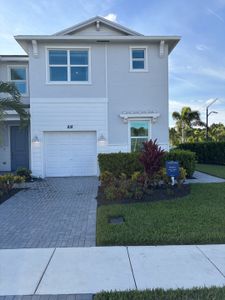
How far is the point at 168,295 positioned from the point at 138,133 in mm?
12395

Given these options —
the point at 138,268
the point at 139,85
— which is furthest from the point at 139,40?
the point at 138,268

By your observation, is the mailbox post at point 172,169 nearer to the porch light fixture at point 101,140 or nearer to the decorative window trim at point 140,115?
the decorative window trim at point 140,115

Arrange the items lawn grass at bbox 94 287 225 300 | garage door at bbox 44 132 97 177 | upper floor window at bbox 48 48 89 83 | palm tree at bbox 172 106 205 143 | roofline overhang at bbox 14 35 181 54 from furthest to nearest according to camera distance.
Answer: palm tree at bbox 172 106 205 143
garage door at bbox 44 132 97 177
upper floor window at bbox 48 48 89 83
roofline overhang at bbox 14 35 181 54
lawn grass at bbox 94 287 225 300

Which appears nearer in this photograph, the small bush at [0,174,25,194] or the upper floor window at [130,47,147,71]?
the small bush at [0,174,25,194]

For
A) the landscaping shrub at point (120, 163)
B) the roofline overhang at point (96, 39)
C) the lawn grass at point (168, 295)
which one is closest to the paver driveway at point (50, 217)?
the landscaping shrub at point (120, 163)

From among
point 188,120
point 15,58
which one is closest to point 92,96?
point 15,58

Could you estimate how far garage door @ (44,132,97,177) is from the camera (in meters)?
16.0

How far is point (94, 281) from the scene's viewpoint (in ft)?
14.2

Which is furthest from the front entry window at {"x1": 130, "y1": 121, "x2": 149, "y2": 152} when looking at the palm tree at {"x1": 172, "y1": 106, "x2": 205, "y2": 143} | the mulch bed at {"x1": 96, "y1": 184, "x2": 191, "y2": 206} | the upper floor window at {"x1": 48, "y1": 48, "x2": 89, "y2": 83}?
the palm tree at {"x1": 172, "y1": 106, "x2": 205, "y2": 143}

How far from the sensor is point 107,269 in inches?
186

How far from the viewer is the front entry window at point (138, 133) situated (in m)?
15.9

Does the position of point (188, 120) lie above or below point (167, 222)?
above

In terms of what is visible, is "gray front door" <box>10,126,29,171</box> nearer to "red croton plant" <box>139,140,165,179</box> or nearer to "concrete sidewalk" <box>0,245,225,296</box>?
"red croton plant" <box>139,140,165,179</box>

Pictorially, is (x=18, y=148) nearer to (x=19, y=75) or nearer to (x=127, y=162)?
(x=19, y=75)
